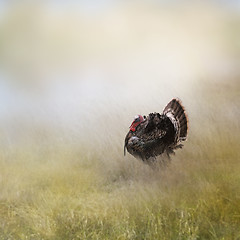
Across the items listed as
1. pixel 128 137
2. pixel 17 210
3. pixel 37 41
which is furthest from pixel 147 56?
pixel 17 210

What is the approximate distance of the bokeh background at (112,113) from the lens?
2350 mm

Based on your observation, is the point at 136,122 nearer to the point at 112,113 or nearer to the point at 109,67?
the point at 112,113

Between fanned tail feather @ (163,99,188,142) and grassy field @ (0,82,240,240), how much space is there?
Result: 45 mm

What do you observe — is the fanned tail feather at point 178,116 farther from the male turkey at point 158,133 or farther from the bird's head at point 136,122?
the bird's head at point 136,122

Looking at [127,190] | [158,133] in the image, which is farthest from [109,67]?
[127,190]

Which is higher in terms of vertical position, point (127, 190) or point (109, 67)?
point (109, 67)

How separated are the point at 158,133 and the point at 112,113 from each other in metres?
0.31

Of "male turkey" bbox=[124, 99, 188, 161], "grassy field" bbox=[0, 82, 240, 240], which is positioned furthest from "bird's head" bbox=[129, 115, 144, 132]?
"grassy field" bbox=[0, 82, 240, 240]

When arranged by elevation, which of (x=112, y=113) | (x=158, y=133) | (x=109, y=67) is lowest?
(x=158, y=133)

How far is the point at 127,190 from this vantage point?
238 cm

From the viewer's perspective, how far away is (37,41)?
2.51 metres

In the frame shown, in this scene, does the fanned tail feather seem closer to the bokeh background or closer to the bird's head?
the bokeh background

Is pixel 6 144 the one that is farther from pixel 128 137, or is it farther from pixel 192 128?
pixel 192 128

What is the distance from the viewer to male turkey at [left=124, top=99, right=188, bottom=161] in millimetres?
2330
